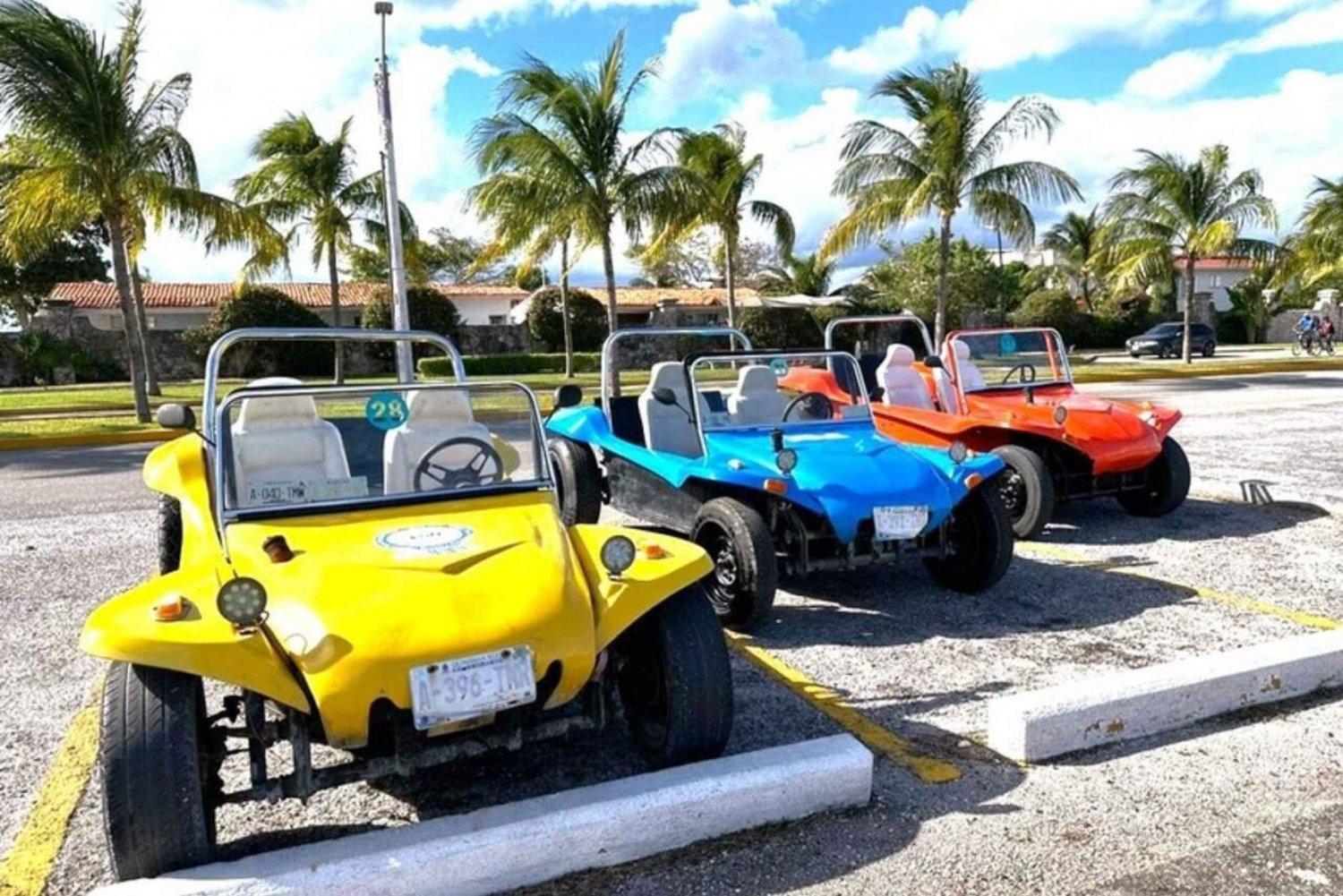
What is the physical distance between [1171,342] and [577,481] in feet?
104

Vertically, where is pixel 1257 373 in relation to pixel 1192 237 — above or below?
below

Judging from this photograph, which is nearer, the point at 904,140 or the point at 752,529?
the point at 752,529

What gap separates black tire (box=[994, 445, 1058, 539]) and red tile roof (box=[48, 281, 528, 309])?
33.3m

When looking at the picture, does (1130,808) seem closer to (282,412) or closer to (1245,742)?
(1245,742)

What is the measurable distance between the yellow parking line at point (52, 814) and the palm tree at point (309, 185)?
61.2ft

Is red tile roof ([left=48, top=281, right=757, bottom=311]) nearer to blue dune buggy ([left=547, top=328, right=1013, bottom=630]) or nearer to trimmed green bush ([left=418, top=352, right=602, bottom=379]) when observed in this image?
trimmed green bush ([left=418, top=352, right=602, bottom=379])

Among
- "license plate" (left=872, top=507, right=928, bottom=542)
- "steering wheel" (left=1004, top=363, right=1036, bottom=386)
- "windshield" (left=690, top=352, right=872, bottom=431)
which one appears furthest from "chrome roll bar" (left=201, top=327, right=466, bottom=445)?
"steering wheel" (left=1004, top=363, right=1036, bottom=386)

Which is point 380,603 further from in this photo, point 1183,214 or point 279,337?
point 1183,214

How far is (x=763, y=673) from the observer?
434 centimetres

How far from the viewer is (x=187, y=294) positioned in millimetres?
40969

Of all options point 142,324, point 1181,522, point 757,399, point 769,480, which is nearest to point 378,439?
point 769,480

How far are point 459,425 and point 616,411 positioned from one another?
2.75 metres

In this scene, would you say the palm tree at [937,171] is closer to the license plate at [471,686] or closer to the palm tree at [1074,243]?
the license plate at [471,686]

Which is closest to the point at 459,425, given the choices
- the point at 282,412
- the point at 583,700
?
the point at 282,412
